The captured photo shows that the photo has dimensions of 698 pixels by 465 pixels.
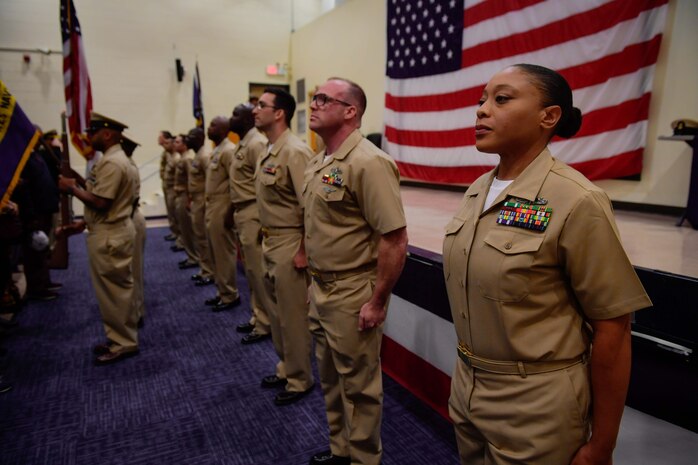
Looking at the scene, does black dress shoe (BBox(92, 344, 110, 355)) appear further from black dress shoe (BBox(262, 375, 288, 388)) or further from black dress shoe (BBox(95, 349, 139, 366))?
black dress shoe (BBox(262, 375, 288, 388))

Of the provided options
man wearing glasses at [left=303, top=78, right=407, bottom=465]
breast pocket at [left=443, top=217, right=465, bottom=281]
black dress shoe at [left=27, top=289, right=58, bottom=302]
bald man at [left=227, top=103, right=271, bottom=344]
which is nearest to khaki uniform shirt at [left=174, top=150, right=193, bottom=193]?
black dress shoe at [left=27, top=289, right=58, bottom=302]

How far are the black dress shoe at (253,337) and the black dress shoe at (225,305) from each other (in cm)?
74

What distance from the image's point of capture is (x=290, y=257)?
2.26 metres

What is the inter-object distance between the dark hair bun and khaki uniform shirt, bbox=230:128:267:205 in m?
2.35

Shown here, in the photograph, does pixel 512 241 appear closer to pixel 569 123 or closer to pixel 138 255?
pixel 569 123

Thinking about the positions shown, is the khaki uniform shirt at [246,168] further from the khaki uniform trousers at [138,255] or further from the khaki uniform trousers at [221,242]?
the khaki uniform trousers at [138,255]

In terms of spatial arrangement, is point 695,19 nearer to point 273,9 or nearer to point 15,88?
point 273,9

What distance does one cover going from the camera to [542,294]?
0.91 metres

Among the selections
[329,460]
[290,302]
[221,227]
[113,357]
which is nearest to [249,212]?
[221,227]

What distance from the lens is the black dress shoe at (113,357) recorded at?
2789 mm

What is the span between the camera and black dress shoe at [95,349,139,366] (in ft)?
9.15

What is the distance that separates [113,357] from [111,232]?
0.79 meters

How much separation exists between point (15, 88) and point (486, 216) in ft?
31.6

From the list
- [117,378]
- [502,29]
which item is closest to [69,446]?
[117,378]
